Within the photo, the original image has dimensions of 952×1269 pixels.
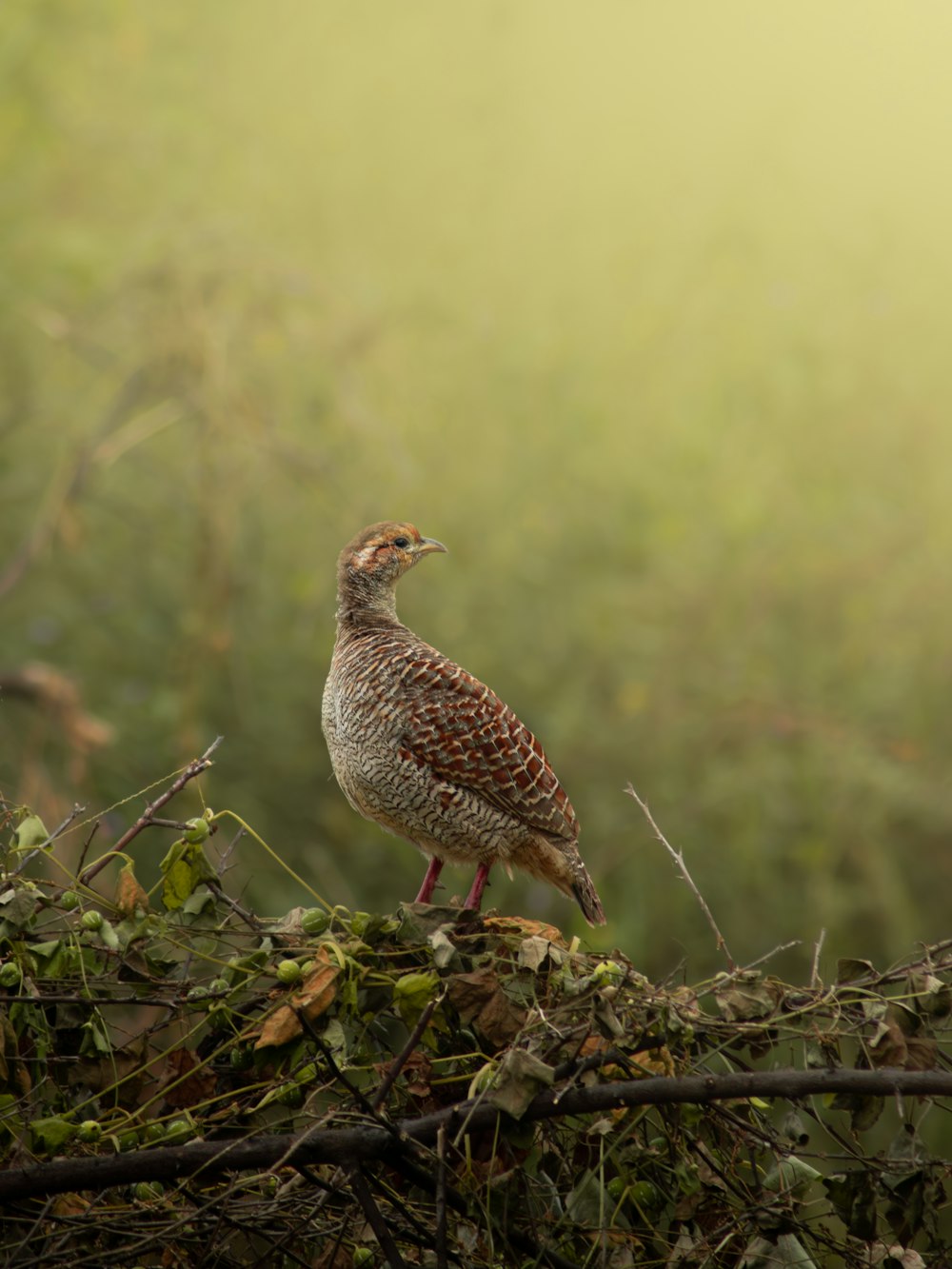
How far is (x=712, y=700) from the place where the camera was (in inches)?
304

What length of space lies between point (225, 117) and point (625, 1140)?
855 cm

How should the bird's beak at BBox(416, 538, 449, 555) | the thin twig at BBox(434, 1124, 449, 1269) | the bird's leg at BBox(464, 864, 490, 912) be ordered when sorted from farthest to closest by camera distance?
1. the bird's beak at BBox(416, 538, 449, 555)
2. the bird's leg at BBox(464, 864, 490, 912)
3. the thin twig at BBox(434, 1124, 449, 1269)

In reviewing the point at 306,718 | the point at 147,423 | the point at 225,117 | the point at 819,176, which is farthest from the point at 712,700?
the point at 225,117

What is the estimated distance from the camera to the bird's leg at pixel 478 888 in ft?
10.9

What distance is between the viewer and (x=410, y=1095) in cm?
221

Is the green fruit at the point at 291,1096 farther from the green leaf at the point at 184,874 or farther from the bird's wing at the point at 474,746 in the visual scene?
the bird's wing at the point at 474,746

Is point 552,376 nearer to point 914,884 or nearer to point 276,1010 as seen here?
point 914,884

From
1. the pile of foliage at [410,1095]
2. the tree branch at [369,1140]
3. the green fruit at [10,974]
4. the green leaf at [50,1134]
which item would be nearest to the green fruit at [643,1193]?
the pile of foliage at [410,1095]

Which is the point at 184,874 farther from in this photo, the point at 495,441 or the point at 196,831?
the point at 495,441

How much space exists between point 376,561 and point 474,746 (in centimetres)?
52

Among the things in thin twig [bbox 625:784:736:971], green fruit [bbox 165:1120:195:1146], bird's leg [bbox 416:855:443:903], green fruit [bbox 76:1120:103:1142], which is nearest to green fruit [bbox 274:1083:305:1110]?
green fruit [bbox 165:1120:195:1146]

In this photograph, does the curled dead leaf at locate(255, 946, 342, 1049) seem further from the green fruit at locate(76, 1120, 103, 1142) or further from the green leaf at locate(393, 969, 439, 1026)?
the green fruit at locate(76, 1120, 103, 1142)

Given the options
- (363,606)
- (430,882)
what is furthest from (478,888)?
(363,606)

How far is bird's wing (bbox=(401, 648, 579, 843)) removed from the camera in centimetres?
336
